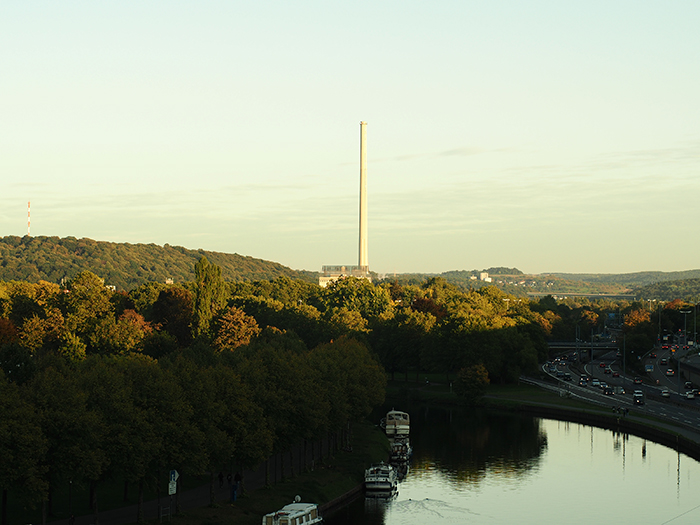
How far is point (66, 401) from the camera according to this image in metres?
53.8

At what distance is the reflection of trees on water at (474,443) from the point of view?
91.1m

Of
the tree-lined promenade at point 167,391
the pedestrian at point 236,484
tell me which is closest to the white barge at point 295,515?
the pedestrian at point 236,484

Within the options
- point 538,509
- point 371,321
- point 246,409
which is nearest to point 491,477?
point 538,509

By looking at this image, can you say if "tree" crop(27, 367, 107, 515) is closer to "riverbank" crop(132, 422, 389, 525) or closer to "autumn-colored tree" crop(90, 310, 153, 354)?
"riverbank" crop(132, 422, 389, 525)

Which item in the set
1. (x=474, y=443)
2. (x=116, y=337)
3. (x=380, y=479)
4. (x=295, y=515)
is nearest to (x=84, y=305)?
(x=116, y=337)

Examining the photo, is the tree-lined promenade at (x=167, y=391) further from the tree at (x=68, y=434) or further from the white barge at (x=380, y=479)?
the white barge at (x=380, y=479)

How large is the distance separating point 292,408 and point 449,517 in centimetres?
1533

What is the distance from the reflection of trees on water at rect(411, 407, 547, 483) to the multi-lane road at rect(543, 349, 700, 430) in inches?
655

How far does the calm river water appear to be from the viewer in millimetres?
71188

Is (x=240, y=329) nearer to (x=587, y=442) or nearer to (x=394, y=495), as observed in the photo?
(x=587, y=442)

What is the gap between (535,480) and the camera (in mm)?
85500

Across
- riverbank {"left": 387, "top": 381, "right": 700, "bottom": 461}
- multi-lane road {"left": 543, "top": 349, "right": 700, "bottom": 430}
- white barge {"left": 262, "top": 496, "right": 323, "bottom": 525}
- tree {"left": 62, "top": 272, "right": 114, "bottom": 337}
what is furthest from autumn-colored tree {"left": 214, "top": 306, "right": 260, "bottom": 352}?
white barge {"left": 262, "top": 496, "right": 323, "bottom": 525}

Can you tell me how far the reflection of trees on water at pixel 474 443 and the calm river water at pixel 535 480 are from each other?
0.41 ft

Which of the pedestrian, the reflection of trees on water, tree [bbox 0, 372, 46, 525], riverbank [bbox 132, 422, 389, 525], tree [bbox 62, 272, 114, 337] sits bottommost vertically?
the reflection of trees on water
